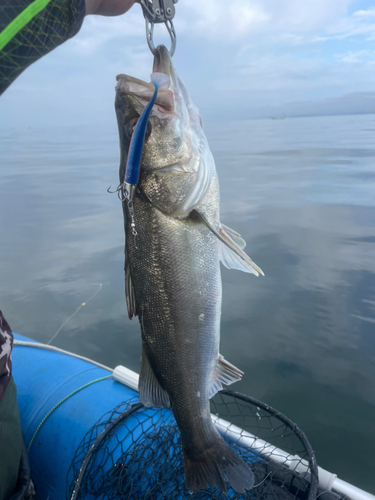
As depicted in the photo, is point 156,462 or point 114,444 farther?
point 114,444

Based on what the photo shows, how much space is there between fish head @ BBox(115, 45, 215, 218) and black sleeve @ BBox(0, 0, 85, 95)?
1.22 ft

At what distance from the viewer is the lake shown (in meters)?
3.49

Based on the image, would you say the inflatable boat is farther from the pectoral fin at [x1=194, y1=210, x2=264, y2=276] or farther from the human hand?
the human hand

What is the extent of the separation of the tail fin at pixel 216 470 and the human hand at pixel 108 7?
7.33ft

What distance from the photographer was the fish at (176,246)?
153 cm

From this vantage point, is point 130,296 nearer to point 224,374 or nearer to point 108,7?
point 224,374

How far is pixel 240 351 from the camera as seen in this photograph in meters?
4.14

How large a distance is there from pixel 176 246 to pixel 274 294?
12.6 ft

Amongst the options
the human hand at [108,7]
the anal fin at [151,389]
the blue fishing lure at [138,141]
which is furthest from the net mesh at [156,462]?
the human hand at [108,7]

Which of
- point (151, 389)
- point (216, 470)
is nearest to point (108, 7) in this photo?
point (151, 389)

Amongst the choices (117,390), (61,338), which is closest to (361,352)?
(117,390)

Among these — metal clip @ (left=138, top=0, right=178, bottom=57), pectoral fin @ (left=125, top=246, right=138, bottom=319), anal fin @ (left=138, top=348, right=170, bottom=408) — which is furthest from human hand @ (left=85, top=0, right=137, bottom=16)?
anal fin @ (left=138, top=348, right=170, bottom=408)

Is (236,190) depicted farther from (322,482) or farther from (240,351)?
(322,482)

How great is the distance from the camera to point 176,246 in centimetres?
153
